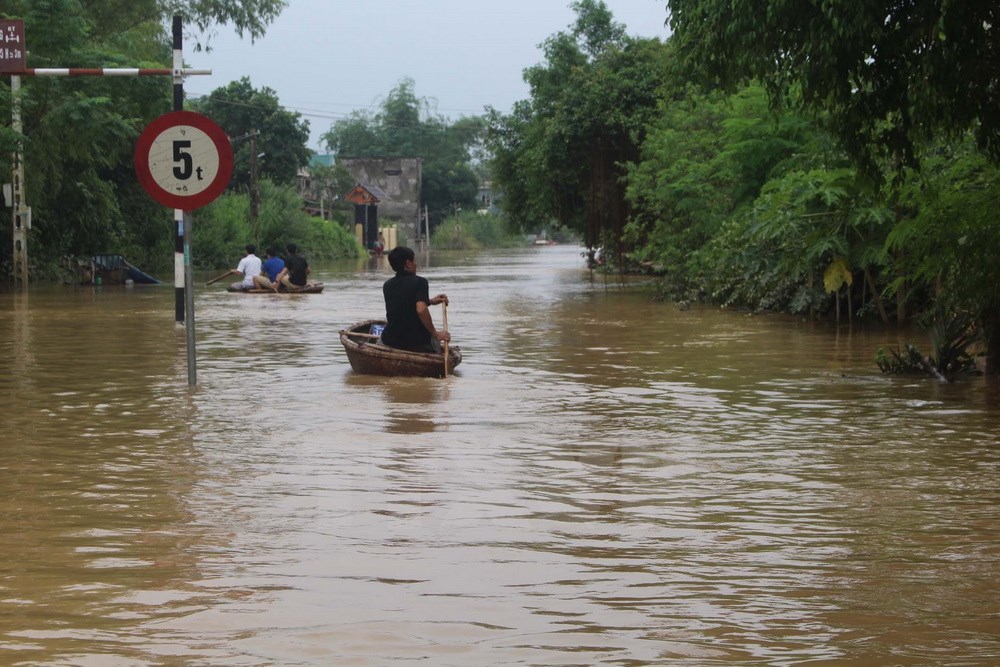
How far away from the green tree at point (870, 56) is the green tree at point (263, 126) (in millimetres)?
65704

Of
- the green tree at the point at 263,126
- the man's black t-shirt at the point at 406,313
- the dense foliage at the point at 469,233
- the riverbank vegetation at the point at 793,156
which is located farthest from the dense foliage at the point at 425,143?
the man's black t-shirt at the point at 406,313

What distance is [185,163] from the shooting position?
1298cm

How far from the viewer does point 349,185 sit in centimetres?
11025

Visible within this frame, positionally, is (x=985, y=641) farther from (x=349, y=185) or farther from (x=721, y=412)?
(x=349, y=185)

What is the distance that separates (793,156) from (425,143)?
419 feet

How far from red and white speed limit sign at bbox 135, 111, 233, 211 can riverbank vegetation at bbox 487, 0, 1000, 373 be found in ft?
14.2

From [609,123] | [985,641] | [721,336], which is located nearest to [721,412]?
[985,641]

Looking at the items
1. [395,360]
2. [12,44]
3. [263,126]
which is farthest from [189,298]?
[263,126]

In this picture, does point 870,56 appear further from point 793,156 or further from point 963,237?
point 793,156

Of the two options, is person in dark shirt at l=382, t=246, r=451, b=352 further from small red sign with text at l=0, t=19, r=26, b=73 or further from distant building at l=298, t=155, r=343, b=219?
distant building at l=298, t=155, r=343, b=219

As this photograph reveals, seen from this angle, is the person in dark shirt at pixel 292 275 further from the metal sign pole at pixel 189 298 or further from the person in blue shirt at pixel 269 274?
the metal sign pole at pixel 189 298

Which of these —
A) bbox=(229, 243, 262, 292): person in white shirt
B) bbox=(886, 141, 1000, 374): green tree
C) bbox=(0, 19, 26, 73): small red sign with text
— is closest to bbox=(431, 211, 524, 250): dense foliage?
bbox=(229, 243, 262, 292): person in white shirt

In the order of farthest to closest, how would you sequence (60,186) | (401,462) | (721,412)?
(60,186) < (721,412) < (401,462)

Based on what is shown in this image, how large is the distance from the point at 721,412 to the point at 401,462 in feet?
12.5
